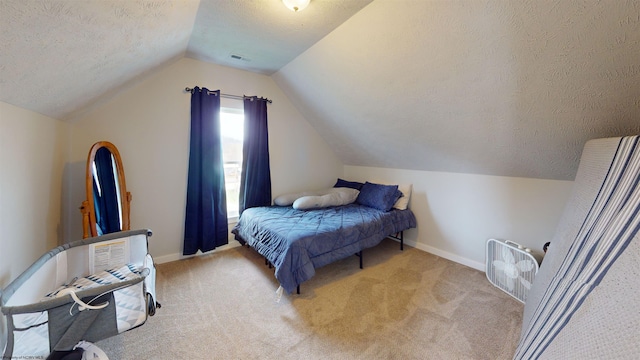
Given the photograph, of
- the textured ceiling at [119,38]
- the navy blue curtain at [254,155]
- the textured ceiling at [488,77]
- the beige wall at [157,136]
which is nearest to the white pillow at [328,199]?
the navy blue curtain at [254,155]

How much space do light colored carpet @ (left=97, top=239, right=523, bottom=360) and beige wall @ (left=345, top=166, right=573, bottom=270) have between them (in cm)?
37

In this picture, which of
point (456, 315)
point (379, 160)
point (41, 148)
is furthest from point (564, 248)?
point (41, 148)

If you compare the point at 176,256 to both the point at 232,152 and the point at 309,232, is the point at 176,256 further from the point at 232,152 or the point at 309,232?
the point at 309,232

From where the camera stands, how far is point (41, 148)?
1650mm

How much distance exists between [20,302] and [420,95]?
284cm

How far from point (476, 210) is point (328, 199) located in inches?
69.5

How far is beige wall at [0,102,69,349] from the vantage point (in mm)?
1221

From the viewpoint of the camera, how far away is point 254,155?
3.21 m

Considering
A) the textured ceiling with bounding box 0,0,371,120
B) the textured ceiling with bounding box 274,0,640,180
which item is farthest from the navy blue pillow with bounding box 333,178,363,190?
the textured ceiling with bounding box 0,0,371,120

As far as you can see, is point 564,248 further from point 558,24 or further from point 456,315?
point 558,24

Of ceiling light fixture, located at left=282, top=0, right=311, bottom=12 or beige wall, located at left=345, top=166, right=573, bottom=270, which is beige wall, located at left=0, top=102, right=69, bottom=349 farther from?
beige wall, located at left=345, top=166, right=573, bottom=270

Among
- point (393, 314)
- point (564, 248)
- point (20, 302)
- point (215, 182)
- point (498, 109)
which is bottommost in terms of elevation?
point (393, 314)

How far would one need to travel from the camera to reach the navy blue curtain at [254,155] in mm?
3145

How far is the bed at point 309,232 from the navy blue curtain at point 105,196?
3.99 feet
